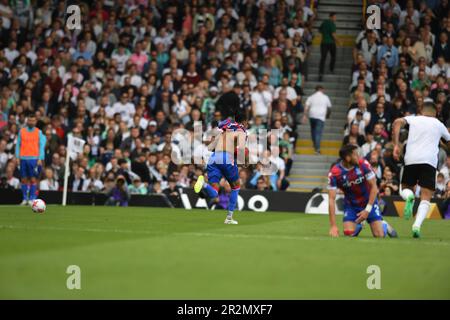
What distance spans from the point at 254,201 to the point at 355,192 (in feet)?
37.0

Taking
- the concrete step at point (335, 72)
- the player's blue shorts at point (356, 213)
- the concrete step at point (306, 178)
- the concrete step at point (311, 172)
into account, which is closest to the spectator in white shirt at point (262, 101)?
the concrete step at point (311, 172)

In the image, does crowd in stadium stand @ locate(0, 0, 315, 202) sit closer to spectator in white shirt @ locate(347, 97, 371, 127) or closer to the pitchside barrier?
the pitchside barrier

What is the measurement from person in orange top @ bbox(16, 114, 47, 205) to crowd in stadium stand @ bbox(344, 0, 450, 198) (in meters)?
8.89

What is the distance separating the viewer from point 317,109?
2828 centimetres

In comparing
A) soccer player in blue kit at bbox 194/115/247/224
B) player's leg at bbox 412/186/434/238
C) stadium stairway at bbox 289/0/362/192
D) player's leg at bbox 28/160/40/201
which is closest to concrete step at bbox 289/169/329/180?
stadium stairway at bbox 289/0/362/192

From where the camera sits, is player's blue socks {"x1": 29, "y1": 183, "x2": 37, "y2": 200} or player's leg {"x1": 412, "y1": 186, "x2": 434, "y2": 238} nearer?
player's leg {"x1": 412, "y1": 186, "x2": 434, "y2": 238}

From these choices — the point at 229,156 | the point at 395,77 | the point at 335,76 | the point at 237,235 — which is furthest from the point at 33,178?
the point at 335,76

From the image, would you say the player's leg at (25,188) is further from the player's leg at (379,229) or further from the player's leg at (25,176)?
the player's leg at (379,229)

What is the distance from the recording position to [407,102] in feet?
89.7

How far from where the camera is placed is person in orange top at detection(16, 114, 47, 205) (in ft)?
78.8

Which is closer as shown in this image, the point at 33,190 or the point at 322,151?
the point at 33,190

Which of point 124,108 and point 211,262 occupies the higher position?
point 124,108

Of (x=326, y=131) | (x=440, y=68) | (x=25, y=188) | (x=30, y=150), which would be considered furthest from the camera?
(x=326, y=131)

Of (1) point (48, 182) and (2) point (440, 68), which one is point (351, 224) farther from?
(2) point (440, 68)
